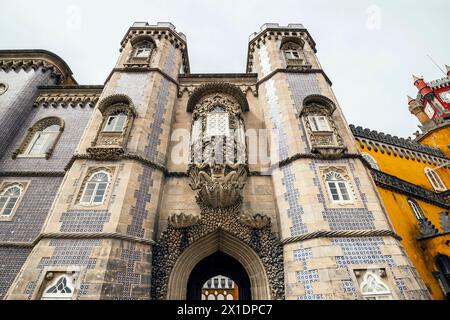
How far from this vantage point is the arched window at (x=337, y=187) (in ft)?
29.6

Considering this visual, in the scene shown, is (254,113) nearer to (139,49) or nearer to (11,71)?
(139,49)

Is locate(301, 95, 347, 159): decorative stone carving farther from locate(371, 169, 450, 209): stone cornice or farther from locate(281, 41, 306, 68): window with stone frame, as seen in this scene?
locate(371, 169, 450, 209): stone cornice

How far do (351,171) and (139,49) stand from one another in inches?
556

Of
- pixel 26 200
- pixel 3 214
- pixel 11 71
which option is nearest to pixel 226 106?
pixel 26 200

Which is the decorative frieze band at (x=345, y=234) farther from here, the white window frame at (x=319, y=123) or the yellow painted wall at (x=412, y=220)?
the yellow painted wall at (x=412, y=220)

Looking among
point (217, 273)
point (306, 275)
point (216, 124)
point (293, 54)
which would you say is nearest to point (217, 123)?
point (216, 124)

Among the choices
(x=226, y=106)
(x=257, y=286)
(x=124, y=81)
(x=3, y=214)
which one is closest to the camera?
(x=257, y=286)

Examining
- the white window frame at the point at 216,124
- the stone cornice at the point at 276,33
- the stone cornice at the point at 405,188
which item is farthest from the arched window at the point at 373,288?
the stone cornice at the point at 276,33

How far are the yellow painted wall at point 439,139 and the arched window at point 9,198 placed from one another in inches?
1384

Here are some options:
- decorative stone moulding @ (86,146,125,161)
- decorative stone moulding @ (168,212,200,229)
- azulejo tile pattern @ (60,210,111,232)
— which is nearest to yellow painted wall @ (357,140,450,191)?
decorative stone moulding @ (168,212,200,229)

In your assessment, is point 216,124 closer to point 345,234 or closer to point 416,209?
point 345,234

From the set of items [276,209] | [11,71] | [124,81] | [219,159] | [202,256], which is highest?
[11,71]

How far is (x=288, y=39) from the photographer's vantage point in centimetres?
1527

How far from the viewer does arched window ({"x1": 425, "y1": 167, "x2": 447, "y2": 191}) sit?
20320 millimetres
